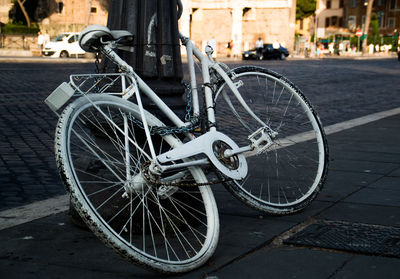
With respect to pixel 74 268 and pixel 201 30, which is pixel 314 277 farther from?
pixel 201 30

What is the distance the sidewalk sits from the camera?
10.9 ft

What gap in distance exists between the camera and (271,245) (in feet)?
12.4

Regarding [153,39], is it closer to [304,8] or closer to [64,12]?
[64,12]

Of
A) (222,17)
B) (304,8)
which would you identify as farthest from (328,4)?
(222,17)

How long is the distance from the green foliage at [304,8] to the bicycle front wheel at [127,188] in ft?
344

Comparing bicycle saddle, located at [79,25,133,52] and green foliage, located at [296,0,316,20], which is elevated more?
green foliage, located at [296,0,316,20]

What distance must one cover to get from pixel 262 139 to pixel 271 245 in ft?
2.66

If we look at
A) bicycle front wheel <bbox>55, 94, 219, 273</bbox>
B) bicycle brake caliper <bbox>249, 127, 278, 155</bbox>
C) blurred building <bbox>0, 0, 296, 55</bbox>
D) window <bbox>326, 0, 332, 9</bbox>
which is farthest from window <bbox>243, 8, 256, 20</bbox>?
bicycle front wheel <bbox>55, 94, 219, 273</bbox>

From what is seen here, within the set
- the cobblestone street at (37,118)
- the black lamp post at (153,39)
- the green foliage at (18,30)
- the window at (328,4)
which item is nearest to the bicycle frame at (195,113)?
the black lamp post at (153,39)

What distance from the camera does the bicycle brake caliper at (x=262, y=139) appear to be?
14.3 feet

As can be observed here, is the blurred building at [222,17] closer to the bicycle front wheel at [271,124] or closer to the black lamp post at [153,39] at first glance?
the bicycle front wheel at [271,124]

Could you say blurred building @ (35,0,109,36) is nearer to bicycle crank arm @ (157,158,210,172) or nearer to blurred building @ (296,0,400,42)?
blurred building @ (296,0,400,42)

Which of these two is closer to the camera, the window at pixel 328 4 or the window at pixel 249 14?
the window at pixel 249 14

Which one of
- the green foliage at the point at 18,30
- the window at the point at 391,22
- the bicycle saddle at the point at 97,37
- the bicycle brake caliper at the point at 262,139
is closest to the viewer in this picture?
the bicycle saddle at the point at 97,37
